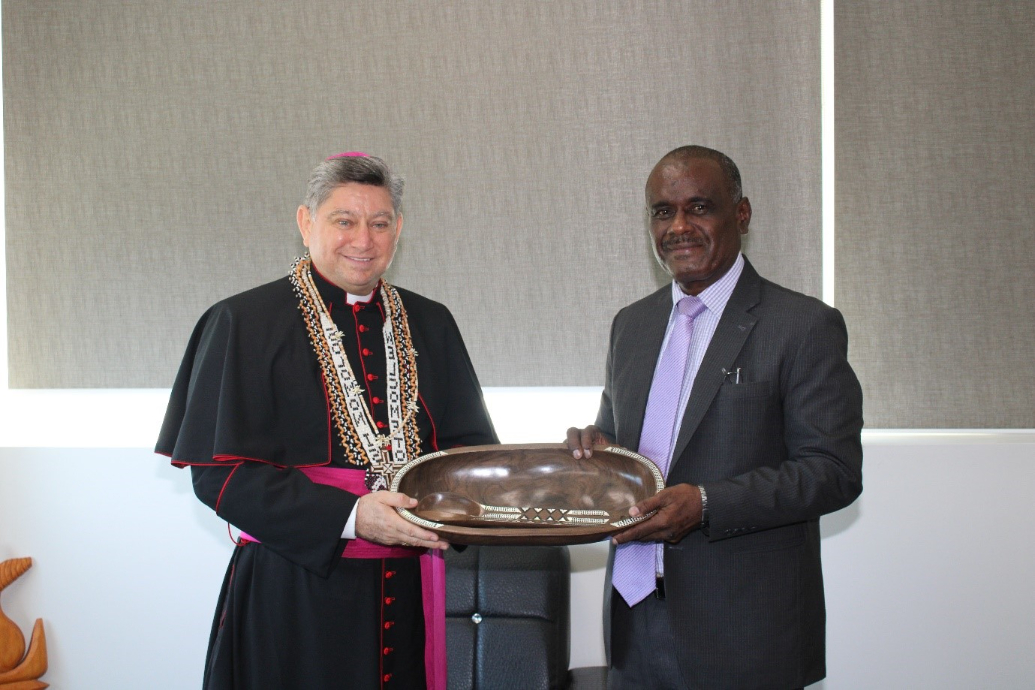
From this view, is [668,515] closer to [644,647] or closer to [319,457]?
[644,647]

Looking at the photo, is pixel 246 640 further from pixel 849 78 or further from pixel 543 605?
pixel 849 78

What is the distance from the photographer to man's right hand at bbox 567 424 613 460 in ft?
6.70

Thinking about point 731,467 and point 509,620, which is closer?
point 731,467

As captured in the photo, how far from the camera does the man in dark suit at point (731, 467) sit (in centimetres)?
181

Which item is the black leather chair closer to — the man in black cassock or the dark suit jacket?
the man in black cassock

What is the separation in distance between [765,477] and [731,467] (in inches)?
3.2

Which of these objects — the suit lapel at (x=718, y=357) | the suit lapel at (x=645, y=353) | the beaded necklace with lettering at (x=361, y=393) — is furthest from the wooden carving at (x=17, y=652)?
the suit lapel at (x=718, y=357)

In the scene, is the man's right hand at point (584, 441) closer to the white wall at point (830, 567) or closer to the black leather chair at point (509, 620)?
the black leather chair at point (509, 620)

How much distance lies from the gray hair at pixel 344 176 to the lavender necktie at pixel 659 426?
749 mm

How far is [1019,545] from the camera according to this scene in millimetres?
2945

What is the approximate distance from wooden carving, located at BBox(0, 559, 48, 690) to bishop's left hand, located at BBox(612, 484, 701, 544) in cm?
245

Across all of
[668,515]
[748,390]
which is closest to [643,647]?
[668,515]

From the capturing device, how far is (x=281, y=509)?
1.83 m

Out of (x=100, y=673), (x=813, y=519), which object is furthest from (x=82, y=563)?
(x=813, y=519)
